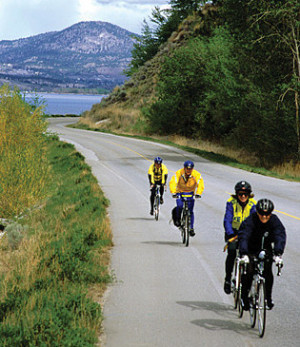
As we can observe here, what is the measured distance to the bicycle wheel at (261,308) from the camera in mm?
6518

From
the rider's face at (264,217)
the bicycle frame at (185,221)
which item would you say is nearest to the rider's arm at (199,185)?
the bicycle frame at (185,221)

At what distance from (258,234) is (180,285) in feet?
9.39

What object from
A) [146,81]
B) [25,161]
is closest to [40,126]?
[25,161]

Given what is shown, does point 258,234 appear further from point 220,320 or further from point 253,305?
point 220,320

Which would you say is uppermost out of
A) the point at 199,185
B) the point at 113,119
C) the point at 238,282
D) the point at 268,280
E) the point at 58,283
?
the point at 113,119

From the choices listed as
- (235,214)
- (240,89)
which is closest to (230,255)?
(235,214)

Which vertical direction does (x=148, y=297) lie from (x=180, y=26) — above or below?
below

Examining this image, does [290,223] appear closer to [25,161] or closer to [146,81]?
[25,161]

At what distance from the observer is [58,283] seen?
859cm

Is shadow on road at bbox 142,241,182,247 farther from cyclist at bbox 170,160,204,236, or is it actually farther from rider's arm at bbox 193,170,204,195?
rider's arm at bbox 193,170,204,195

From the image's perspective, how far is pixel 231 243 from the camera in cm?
754

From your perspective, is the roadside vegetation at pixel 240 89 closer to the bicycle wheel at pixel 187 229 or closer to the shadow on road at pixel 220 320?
the bicycle wheel at pixel 187 229

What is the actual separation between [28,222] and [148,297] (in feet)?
39.5

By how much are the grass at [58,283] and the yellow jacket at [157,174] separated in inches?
72.3
